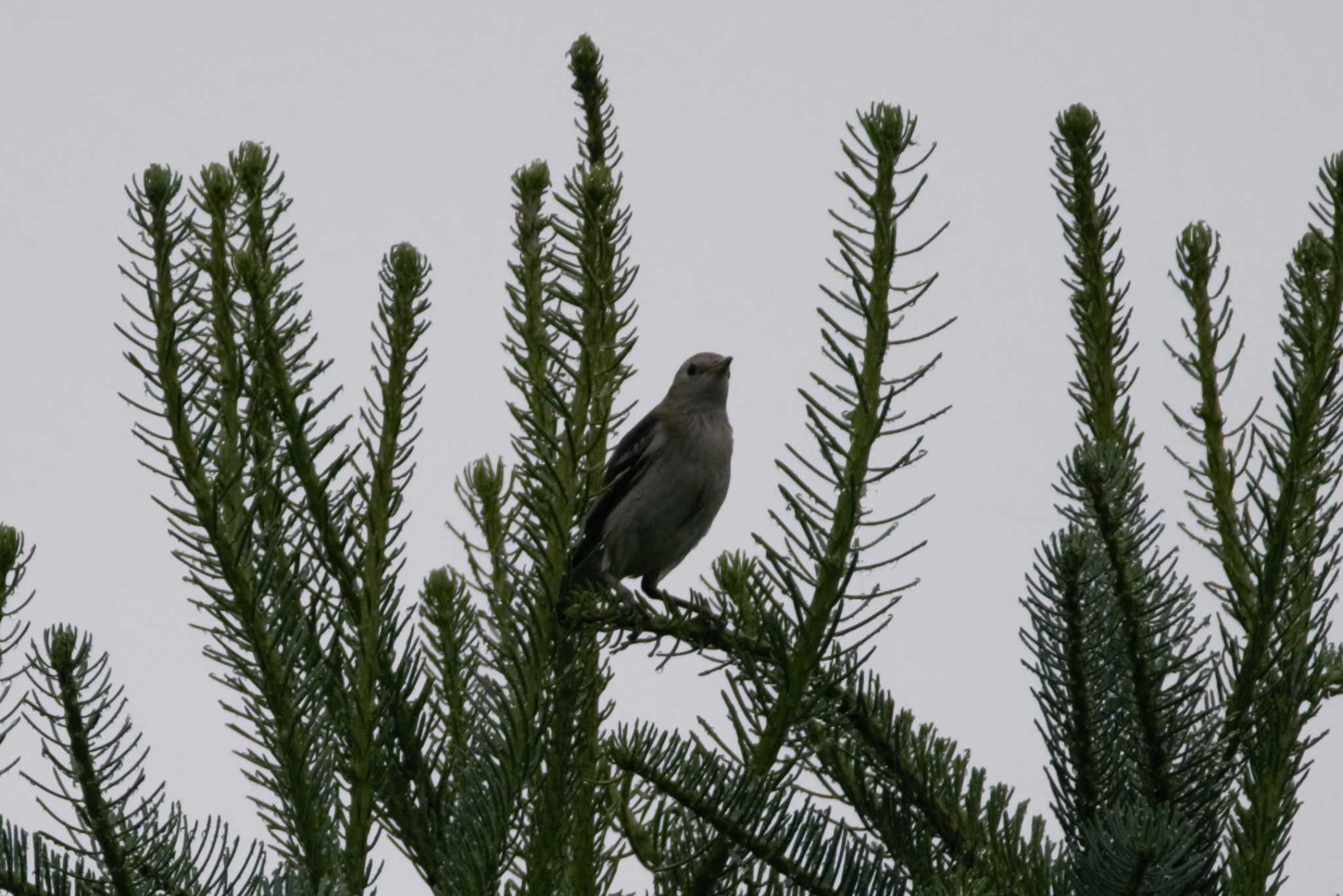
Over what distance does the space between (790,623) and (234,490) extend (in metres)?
1.07

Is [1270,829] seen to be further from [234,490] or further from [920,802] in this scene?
[234,490]

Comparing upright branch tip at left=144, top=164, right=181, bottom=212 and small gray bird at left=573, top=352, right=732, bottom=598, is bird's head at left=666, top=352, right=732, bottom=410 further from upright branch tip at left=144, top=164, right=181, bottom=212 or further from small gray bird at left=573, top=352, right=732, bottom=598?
upright branch tip at left=144, top=164, right=181, bottom=212

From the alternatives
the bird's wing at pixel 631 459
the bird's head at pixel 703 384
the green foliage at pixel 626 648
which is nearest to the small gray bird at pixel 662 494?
the bird's wing at pixel 631 459

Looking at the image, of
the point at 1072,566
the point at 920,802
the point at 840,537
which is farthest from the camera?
the point at 920,802

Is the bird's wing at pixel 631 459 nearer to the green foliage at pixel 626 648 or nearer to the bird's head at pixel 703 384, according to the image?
the bird's head at pixel 703 384

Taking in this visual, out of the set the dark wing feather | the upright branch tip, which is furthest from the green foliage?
the dark wing feather

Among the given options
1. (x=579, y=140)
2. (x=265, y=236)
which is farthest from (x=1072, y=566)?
(x=265, y=236)

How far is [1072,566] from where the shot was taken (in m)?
2.42

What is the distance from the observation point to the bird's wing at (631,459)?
6.93 m

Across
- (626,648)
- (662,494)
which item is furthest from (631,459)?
(626,648)

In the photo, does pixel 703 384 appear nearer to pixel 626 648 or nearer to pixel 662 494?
pixel 662 494

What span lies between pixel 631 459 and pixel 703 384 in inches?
38.6

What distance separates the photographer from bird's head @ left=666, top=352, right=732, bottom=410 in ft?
25.8

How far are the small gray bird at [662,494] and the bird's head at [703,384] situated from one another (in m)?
0.35
